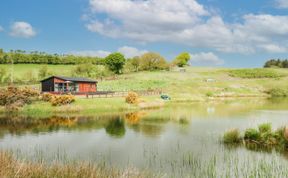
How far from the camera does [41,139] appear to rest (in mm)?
29031

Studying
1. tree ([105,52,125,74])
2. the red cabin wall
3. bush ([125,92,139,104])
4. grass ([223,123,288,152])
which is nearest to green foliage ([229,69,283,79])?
tree ([105,52,125,74])

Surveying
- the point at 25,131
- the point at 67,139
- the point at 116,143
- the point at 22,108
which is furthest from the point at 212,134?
the point at 22,108

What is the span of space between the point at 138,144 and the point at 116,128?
9.68 meters

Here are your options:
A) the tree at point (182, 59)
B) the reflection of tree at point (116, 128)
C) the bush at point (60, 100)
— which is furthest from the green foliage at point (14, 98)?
the tree at point (182, 59)

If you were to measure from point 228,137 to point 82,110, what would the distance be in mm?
28802

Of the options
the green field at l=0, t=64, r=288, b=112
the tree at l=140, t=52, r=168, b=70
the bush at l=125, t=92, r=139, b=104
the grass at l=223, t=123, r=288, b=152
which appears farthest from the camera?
the tree at l=140, t=52, r=168, b=70

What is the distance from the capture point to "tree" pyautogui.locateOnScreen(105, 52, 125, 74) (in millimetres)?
123438

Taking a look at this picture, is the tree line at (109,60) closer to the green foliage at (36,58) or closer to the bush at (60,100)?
the green foliage at (36,58)

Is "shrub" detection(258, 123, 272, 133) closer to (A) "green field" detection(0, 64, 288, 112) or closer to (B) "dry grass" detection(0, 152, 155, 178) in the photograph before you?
(B) "dry grass" detection(0, 152, 155, 178)

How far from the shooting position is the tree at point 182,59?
592 ft

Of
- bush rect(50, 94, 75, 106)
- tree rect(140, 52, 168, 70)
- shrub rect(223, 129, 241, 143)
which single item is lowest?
shrub rect(223, 129, 241, 143)

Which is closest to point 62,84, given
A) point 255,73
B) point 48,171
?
point 48,171

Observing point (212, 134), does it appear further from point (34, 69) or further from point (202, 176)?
point (34, 69)

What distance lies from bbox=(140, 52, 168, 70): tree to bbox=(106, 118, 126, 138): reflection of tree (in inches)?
3741
